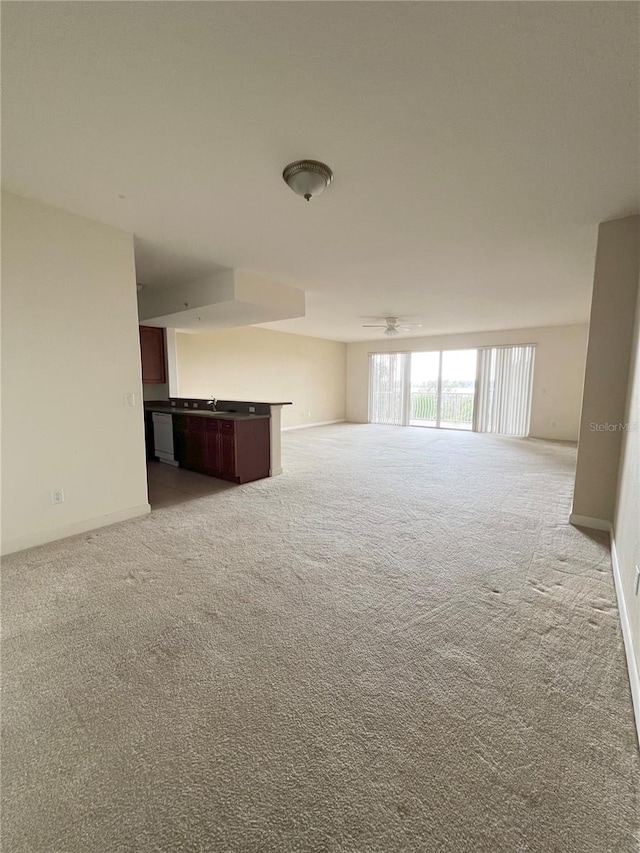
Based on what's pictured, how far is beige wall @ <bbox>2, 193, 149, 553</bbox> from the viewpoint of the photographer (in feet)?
8.09

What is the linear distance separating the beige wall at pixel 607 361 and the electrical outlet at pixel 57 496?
4.38 meters

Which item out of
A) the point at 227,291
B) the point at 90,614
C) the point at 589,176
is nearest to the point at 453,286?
the point at 589,176

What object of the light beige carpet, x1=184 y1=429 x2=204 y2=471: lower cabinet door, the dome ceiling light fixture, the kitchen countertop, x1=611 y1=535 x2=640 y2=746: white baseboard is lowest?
the light beige carpet

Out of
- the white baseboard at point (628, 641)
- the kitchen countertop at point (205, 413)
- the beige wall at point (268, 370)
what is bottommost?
the white baseboard at point (628, 641)

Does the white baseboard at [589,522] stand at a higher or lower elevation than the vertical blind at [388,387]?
lower

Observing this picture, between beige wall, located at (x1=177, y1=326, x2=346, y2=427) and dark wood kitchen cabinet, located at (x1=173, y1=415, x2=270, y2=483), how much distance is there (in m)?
1.94

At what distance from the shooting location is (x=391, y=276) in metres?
4.14

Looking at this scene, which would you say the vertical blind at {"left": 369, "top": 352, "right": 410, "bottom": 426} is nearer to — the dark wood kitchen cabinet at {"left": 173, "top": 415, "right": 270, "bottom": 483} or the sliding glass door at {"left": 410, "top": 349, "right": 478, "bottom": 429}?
the sliding glass door at {"left": 410, "top": 349, "right": 478, "bottom": 429}

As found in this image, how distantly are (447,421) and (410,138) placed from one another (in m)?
8.14

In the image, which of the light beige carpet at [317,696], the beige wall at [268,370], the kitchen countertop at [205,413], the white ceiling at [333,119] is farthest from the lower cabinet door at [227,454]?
the beige wall at [268,370]

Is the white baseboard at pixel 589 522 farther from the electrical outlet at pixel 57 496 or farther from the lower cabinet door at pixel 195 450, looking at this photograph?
the electrical outlet at pixel 57 496

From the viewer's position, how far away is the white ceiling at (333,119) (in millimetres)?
1251

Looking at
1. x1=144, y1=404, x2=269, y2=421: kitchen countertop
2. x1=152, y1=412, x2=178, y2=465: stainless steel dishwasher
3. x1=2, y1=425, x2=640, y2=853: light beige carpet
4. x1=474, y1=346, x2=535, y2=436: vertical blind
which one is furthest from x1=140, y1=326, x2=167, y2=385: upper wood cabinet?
x1=474, y1=346, x2=535, y2=436: vertical blind

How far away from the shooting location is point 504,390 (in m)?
8.09
